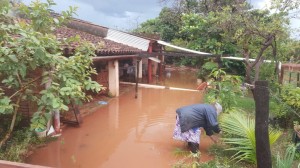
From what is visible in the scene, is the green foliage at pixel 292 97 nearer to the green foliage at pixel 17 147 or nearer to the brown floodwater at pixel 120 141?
the brown floodwater at pixel 120 141

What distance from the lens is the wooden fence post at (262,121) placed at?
2953 millimetres

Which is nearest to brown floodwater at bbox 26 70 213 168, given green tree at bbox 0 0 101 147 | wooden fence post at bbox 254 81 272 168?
green tree at bbox 0 0 101 147

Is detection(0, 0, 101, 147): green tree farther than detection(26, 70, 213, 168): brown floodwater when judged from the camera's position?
No

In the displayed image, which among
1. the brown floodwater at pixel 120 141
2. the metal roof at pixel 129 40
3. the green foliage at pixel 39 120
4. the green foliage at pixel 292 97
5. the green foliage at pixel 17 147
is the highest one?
the metal roof at pixel 129 40

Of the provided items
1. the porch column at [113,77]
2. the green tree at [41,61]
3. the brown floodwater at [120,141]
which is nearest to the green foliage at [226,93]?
the brown floodwater at [120,141]

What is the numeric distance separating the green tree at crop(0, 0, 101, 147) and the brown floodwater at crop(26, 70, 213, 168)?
2.25 metres

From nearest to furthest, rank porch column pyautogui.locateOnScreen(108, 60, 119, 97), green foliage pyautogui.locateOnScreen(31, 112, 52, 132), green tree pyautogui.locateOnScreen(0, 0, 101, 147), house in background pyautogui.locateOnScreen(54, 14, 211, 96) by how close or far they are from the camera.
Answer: green tree pyautogui.locateOnScreen(0, 0, 101, 147)
green foliage pyautogui.locateOnScreen(31, 112, 52, 132)
house in background pyautogui.locateOnScreen(54, 14, 211, 96)
porch column pyautogui.locateOnScreen(108, 60, 119, 97)

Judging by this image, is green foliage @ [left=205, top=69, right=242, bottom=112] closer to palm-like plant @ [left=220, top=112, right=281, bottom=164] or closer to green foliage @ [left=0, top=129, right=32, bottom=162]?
palm-like plant @ [left=220, top=112, right=281, bottom=164]

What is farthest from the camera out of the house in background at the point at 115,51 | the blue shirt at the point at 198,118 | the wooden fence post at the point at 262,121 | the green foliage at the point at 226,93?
the house in background at the point at 115,51

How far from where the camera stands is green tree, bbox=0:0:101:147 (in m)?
3.31

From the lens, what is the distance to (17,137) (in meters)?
6.33

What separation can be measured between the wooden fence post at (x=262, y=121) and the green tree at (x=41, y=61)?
238 cm

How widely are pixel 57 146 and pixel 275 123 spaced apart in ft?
21.1

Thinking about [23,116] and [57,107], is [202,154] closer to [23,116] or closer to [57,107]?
[57,107]
